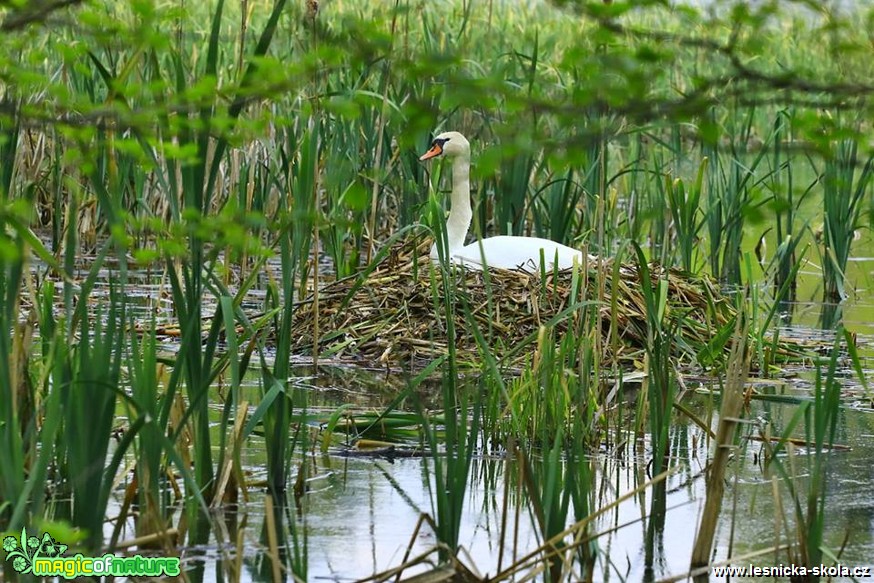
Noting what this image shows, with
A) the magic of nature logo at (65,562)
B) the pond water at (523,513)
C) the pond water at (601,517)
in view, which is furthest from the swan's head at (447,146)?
the magic of nature logo at (65,562)

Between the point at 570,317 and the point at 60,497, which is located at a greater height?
the point at 570,317

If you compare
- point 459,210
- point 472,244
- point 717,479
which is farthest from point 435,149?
point 717,479

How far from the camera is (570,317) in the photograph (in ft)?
16.0

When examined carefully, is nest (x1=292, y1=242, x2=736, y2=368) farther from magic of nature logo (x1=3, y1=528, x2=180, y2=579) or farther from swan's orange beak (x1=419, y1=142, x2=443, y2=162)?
magic of nature logo (x1=3, y1=528, x2=180, y2=579)

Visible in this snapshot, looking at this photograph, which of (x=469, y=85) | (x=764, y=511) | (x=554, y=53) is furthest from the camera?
(x=554, y=53)

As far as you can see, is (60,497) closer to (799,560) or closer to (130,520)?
(130,520)

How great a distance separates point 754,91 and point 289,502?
6.63 feet

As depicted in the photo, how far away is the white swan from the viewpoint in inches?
289

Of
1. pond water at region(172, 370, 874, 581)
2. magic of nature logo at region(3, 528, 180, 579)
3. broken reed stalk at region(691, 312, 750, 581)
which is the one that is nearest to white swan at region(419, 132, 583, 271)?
pond water at region(172, 370, 874, 581)

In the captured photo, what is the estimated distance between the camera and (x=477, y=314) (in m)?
6.86

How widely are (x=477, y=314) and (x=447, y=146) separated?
1.67 meters

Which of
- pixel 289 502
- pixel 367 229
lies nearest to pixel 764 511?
pixel 289 502

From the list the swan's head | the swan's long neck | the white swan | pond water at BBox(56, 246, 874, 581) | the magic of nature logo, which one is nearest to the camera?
the magic of nature logo

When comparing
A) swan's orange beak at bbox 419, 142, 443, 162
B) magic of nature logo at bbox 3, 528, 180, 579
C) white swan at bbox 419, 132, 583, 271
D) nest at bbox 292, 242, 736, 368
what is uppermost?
swan's orange beak at bbox 419, 142, 443, 162
